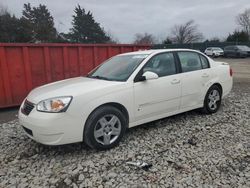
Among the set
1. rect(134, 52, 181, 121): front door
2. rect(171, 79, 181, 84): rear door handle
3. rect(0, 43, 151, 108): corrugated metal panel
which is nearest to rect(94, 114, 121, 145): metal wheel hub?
rect(134, 52, 181, 121): front door

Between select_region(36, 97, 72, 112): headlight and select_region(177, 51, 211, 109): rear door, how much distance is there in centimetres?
241

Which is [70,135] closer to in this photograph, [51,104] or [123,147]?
[51,104]

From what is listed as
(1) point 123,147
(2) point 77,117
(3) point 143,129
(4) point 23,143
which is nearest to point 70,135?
(2) point 77,117

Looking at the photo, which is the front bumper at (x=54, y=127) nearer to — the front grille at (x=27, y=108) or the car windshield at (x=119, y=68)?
the front grille at (x=27, y=108)

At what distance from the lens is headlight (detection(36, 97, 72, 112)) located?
3480mm

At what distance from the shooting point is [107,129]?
Result: 3846 mm

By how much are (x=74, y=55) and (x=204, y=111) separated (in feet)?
14.4

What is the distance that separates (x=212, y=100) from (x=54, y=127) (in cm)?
367

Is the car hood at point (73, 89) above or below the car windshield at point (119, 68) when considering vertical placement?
below

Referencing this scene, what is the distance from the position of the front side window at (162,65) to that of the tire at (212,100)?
122 cm

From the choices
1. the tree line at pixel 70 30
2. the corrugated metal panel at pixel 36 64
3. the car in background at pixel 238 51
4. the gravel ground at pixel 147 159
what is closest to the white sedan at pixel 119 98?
the gravel ground at pixel 147 159

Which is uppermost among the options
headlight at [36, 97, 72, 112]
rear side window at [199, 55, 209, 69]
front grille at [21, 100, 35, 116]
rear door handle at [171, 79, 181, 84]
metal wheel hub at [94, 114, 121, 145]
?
rear side window at [199, 55, 209, 69]

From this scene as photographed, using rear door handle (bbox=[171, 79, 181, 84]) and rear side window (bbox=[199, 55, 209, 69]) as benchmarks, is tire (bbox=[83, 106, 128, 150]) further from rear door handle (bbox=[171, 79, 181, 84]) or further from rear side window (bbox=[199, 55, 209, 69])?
rear side window (bbox=[199, 55, 209, 69])

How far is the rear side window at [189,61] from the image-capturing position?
5031mm
